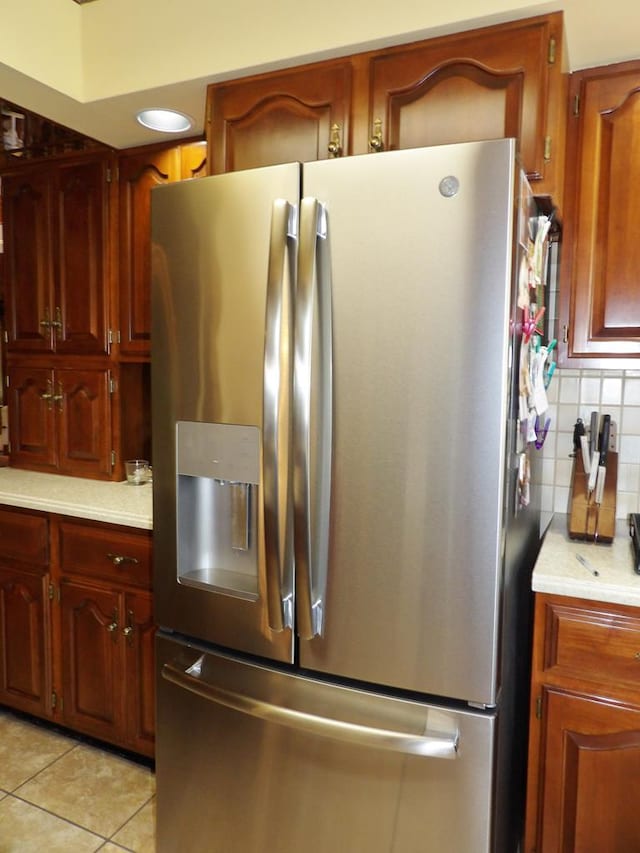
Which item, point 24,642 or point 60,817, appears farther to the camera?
point 24,642

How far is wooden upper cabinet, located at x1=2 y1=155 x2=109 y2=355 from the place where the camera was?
91.3 inches

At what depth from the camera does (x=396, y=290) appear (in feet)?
4.02

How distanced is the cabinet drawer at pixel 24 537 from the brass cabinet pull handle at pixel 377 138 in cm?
160

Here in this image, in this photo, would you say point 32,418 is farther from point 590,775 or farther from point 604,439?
point 590,775

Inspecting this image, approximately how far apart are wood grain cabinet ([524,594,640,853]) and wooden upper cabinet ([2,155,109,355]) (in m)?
1.77

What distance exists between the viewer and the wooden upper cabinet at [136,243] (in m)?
2.21

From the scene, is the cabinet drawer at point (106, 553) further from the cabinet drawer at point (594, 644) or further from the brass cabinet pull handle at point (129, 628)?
the cabinet drawer at point (594, 644)

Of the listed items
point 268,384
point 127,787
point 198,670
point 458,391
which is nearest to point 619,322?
point 458,391

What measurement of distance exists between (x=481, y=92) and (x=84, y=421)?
174cm

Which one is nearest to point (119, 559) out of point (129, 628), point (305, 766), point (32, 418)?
point (129, 628)

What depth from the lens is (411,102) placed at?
1546 millimetres

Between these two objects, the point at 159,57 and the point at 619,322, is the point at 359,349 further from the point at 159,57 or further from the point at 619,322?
the point at 159,57

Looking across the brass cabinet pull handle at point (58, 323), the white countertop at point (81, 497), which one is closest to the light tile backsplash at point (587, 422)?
the white countertop at point (81, 497)

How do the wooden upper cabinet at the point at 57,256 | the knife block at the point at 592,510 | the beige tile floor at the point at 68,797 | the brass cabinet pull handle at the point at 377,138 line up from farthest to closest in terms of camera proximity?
1. the wooden upper cabinet at the point at 57,256
2. the beige tile floor at the point at 68,797
3. the knife block at the point at 592,510
4. the brass cabinet pull handle at the point at 377,138
